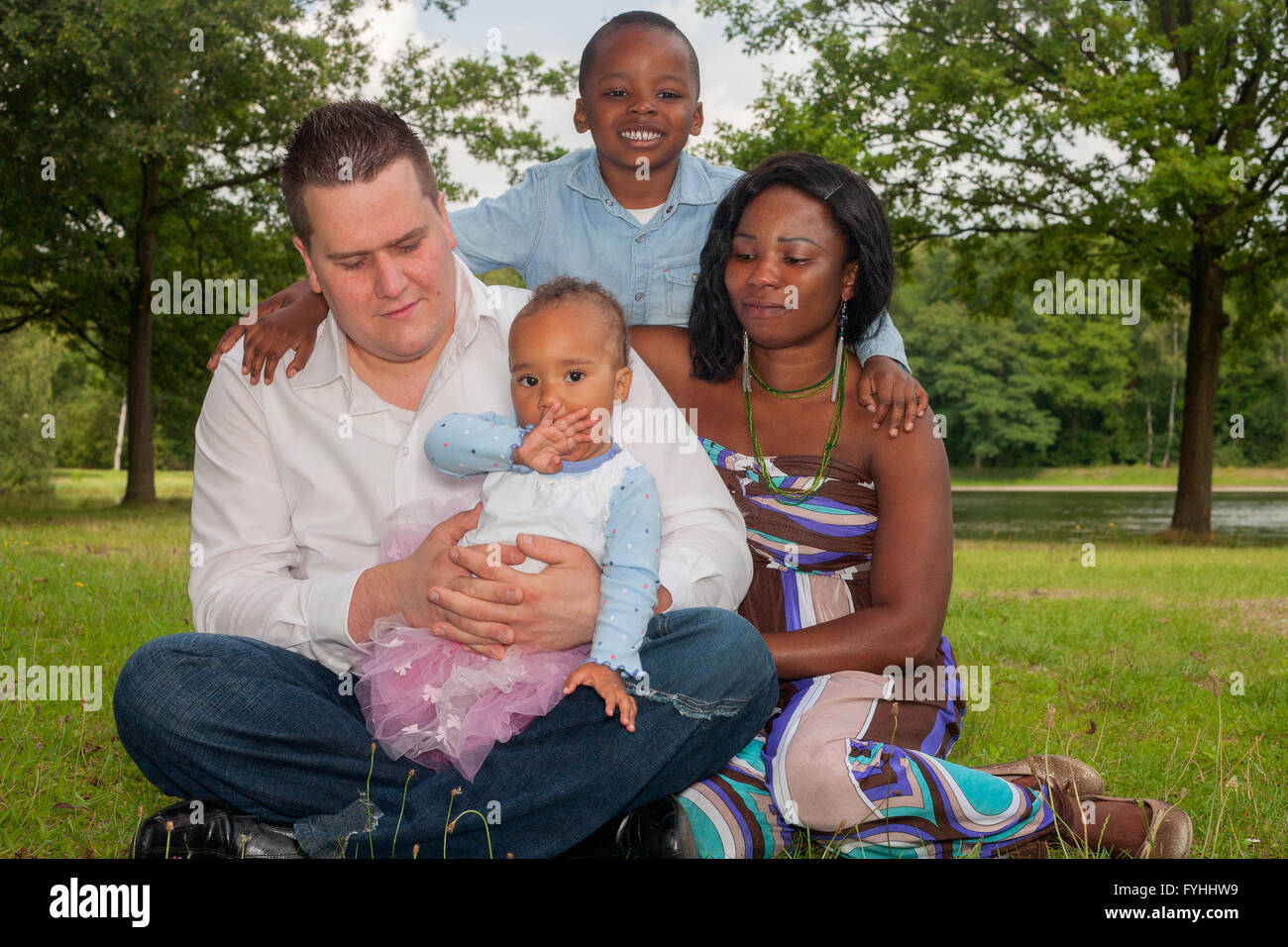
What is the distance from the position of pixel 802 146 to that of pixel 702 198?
13024mm

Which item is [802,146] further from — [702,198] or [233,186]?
[702,198]

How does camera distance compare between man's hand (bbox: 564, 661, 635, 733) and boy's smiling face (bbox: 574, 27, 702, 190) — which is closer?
man's hand (bbox: 564, 661, 635, 733)

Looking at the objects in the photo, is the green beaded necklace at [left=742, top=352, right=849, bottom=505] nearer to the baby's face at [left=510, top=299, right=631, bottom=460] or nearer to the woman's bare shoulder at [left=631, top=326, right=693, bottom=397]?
the woman's bare shoulder at [left=631, top=326, right=693, bottom=397]

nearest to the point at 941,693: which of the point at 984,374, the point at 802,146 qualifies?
the point at 802,146

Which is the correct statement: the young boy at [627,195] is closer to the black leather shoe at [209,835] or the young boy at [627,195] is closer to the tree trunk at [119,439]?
the black leather shoe at [209,835]

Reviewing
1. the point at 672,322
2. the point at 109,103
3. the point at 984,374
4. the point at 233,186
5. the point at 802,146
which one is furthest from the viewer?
the point at 984,374

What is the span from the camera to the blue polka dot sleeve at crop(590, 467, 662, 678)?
113 inches

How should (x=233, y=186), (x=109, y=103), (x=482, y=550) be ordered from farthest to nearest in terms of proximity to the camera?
(x=233, y=186) → (x=109, y=103) → (x=482, y=550)

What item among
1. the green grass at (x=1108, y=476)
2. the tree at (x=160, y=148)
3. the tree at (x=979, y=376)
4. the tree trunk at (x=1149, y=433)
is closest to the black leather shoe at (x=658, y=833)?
the tree at (x=160, y=148)

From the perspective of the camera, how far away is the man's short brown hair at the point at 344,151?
3.22m

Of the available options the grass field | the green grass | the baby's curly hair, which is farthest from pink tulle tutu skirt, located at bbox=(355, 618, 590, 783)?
the green grass

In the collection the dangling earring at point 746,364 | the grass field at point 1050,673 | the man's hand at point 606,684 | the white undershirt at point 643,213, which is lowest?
the grass field at point 1050,673

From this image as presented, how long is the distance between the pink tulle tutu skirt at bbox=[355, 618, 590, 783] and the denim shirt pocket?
87.1 inches

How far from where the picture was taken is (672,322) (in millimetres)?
4938
